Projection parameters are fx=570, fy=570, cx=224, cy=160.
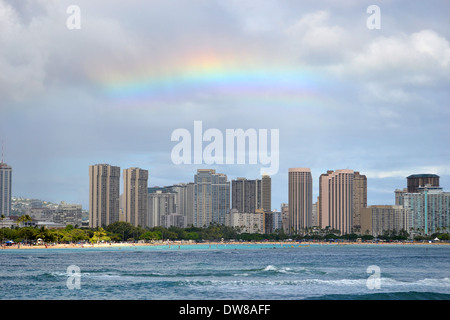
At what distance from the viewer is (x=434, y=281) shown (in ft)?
179

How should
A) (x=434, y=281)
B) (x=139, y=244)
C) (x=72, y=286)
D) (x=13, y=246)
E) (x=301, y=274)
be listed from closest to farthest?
(x=72, y=286), (x=434, y=281), (x=301, y=274), (x=13, y=246), (x=139, y=244)

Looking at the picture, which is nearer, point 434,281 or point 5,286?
point 5,286

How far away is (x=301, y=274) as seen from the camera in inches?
2359

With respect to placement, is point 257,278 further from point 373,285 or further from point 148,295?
point 148,295

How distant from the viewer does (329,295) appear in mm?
40500
